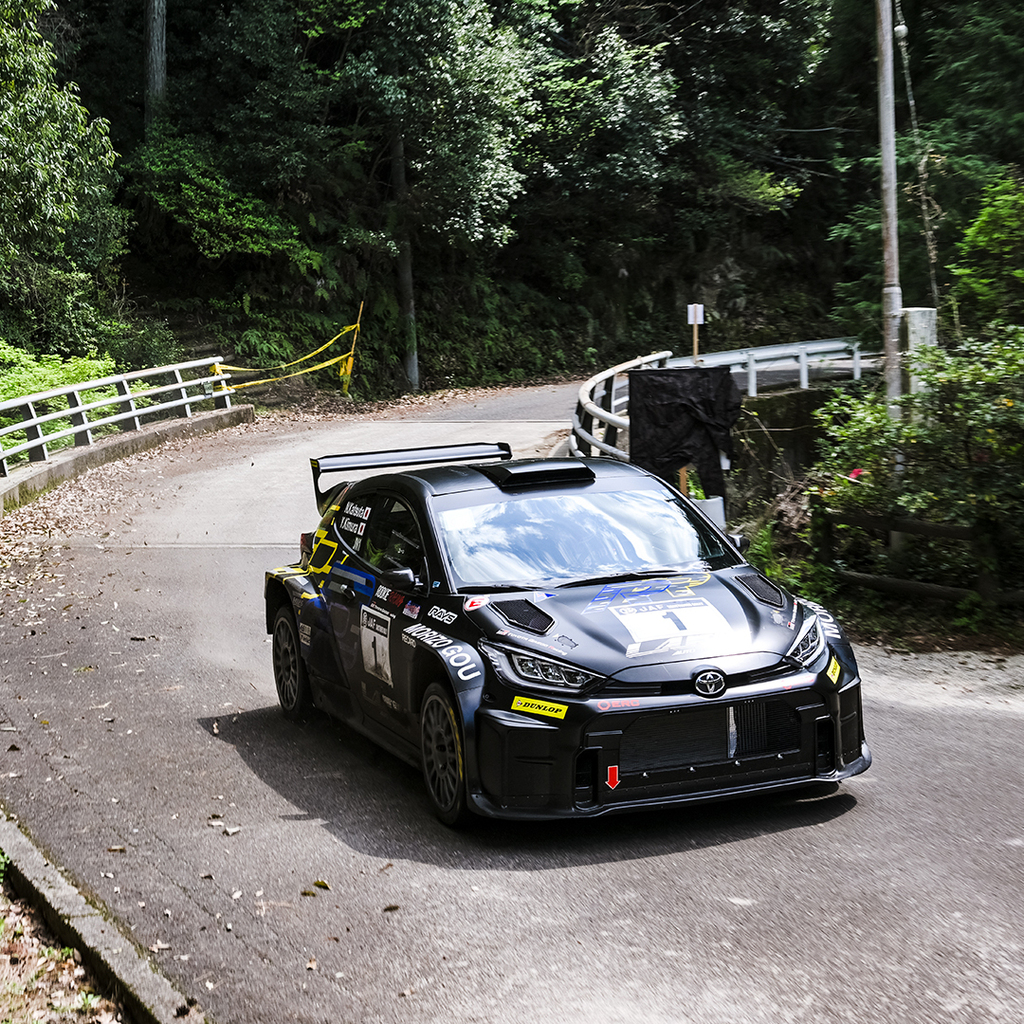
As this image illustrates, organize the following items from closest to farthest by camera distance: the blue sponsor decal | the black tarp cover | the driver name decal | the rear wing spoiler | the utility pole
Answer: the driver name decal → the blue sponsor decal → the rear wing spoiler → the black tarp cover → the utility pole

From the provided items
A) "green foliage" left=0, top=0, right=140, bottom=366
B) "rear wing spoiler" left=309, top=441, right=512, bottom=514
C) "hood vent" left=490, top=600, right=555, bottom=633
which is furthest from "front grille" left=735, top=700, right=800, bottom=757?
"green foliage" left=0, top=0, right=140, bottom=366

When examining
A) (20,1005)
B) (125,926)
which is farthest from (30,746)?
(20,1005)

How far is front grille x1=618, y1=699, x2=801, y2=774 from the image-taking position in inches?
222

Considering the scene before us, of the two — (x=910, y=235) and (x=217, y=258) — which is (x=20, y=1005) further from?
(x=217, y=258)

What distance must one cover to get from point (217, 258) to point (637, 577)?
2804 centimetres

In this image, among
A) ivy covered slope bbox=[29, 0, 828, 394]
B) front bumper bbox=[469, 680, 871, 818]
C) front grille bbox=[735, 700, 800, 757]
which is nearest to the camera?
front bumper bbox=[469, 680, 871, 818]

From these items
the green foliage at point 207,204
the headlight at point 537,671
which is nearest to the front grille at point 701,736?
the headlight at point 537,671

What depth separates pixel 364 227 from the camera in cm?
3309

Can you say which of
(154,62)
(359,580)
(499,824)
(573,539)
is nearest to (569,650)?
(499,824)

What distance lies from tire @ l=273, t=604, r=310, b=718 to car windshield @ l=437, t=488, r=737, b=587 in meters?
1.74

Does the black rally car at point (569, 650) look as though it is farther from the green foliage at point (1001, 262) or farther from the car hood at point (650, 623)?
the green foliage at point (1001, 262)

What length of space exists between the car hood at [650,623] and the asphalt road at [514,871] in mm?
792

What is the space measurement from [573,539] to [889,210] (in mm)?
10541

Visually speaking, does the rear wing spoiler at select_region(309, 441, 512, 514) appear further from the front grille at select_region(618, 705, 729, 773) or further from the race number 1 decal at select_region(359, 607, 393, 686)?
the front grille at select_region(618, 705, 729, 773)
